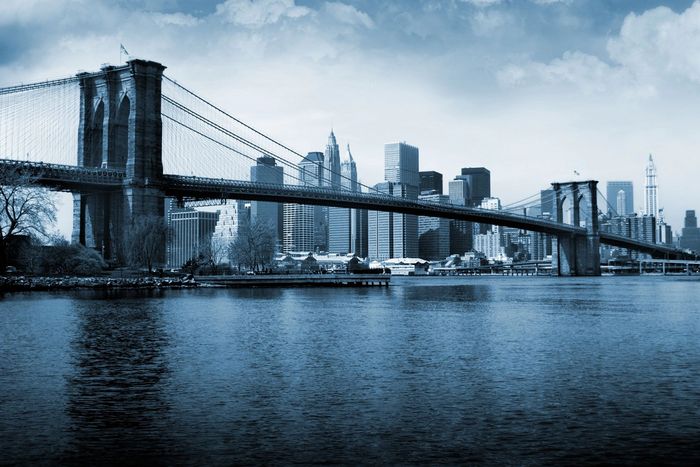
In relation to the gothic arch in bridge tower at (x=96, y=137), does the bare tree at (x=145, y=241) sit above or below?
below

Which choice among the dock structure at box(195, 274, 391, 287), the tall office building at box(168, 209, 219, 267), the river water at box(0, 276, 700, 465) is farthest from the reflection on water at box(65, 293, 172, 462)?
the tall office building at box(168, 209, 219, 267)

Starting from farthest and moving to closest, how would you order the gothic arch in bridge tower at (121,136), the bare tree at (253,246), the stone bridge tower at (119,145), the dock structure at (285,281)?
the bare tree at (253,246) → the gothic arch in bridge tower at (121,136) → the stone bridge tower at (119,145) → the dock structure at (285,281)

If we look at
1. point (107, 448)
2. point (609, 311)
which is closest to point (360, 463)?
point (107, 448)

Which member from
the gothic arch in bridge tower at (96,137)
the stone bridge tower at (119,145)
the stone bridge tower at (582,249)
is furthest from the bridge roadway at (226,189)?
the stone bridge tower at (582,249)

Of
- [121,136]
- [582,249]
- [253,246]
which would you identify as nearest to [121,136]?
[121,136]

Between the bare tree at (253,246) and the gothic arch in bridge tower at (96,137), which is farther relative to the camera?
the bare tree at (253,246)

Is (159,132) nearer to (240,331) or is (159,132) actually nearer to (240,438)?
(240,331)

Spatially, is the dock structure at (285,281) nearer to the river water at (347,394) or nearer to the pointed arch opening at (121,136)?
the pointed arch opening at (121,136)
